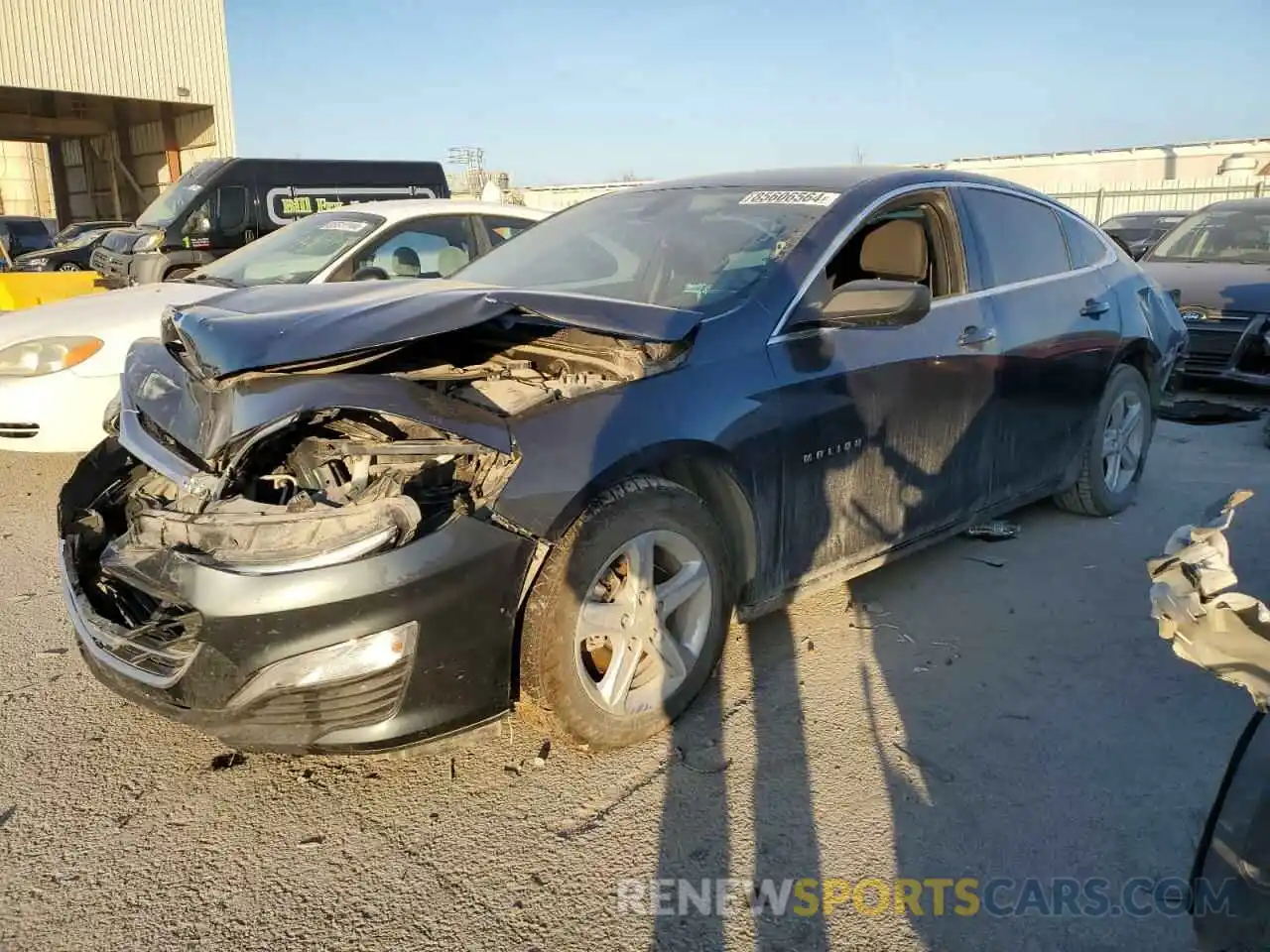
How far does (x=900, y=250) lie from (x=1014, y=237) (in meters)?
0.69

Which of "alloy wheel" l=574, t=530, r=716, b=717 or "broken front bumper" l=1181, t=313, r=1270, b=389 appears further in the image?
"broken front bumper" l=1181, t=313, r=1270, b=389

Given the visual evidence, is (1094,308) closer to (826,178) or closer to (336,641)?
(826,178)

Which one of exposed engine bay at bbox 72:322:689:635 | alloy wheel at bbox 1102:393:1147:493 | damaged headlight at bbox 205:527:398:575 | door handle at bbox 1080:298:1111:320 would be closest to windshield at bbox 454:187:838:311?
exposed engine bay at bbox 72:322:689:635

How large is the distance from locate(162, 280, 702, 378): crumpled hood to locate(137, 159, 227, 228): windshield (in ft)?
25.0

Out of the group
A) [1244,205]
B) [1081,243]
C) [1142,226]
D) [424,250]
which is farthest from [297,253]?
[1142,226]

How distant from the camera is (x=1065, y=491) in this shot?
4758 mm

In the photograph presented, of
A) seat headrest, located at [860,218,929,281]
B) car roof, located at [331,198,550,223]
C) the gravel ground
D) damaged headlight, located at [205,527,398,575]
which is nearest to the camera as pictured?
the gravel ground

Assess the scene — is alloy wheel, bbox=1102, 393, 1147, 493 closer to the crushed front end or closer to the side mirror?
the side mirror

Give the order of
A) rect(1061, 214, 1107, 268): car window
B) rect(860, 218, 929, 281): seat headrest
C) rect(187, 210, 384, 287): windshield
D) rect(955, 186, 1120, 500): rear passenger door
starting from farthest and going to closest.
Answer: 1. rect(187, 210, 384, 287): windshield
2. rect(1061, 214, 1107, 268): car window
3. rect(955, 186, 1120, 500): rear passenger door
4. rect(860, 218, 929, 281): seat headrest

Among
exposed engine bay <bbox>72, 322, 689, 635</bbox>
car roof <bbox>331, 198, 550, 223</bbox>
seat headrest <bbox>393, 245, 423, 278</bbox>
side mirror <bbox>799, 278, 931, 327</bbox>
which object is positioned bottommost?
exposed engine bay <bbox>72, 322, 689, 635</bbox>

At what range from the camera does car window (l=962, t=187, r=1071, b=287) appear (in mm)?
3992

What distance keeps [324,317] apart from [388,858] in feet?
4.64

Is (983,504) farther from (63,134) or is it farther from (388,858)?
(63,134)

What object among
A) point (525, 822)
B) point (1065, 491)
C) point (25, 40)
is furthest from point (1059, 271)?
point (25, 40)
